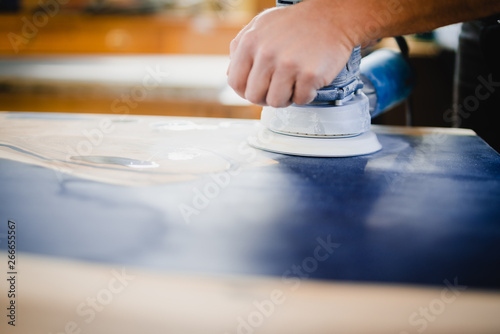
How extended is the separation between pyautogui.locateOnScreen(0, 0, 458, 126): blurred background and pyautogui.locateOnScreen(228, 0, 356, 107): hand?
125 centimetres

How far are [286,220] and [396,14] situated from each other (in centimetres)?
33

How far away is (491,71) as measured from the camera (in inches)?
37.5

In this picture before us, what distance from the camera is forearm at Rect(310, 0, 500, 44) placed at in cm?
59

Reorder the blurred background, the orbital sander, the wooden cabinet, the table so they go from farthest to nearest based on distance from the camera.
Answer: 1. the wooden cabinet
2. the blurred background
3. the orbital sander
4. the table

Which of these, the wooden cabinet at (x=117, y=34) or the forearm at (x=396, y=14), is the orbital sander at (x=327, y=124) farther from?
the wooden cabinet at (x=117, y=34)

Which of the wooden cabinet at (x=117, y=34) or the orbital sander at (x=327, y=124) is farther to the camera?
the wooden cabinet at (x=117, y=34)

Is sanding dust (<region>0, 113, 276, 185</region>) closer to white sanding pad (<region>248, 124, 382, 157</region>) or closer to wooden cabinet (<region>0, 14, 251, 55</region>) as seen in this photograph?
white sanding pad (<region>248, 124, 382, 157</region>)

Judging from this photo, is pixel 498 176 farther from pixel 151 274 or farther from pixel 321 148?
pixel 151 274

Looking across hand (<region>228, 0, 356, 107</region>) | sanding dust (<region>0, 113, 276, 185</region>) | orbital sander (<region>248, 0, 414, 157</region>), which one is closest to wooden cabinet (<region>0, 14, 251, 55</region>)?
sanding dust (<region>0, 113, 276, 185</region>)

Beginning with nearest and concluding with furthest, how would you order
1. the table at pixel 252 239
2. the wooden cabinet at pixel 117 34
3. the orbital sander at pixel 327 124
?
the table at pixel 252 239 < the orbital sander at pixel 327 124 < the wooden cabinet at pixel 117 34

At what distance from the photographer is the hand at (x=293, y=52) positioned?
0.56 m

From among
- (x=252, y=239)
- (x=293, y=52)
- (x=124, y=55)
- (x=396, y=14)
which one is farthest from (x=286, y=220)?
(x=124, y=55)

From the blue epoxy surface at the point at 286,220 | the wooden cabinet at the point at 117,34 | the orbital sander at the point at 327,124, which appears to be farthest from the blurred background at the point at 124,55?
the blue epoxy surface at the point at 286,220

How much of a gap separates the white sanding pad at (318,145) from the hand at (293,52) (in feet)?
0.37
